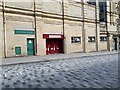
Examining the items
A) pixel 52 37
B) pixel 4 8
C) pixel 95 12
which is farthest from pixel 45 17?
pixel 95 12

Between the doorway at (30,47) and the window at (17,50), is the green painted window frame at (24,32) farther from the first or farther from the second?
the window at (17,50)

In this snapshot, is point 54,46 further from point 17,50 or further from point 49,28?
point 17,50

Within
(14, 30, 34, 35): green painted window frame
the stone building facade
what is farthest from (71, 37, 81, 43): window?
(14, 30, 34, 35): green painted window frame

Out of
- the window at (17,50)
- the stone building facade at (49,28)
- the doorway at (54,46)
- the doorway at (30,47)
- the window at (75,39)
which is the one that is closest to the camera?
the stone building facade at (49,28)

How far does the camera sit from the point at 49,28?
25.9 m

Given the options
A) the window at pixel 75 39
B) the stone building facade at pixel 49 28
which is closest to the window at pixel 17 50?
the stone building facade at pixel 49 28

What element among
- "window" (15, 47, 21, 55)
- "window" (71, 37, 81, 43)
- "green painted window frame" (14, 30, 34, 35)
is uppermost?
"green painted window frame" (14, 30, 34, 35)

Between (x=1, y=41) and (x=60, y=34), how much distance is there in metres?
9.40

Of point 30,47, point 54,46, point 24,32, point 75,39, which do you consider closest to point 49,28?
point 54,46

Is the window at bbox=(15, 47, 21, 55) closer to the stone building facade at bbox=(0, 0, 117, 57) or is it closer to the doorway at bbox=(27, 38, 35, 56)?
the stone building facade at bbox=(0, 0, 117, 57)

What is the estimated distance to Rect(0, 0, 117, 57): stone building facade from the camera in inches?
840

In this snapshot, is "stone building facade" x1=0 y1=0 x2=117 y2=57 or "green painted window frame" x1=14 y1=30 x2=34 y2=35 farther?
"green painted window frame" x1=14 y1=30 x2=34 y2=35

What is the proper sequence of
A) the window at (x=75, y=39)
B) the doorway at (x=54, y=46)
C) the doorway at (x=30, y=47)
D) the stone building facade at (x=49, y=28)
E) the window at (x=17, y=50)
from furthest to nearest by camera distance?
1. the window at (x=75, y=39)
2. the doorway at (x=54, y=46)
3. the doorway at (x=30, y=47)
4. the window at (x=17, y=50)
5. the stone building facade at (x=49, y=28)

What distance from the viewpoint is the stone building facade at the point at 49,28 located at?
70.0 feet
